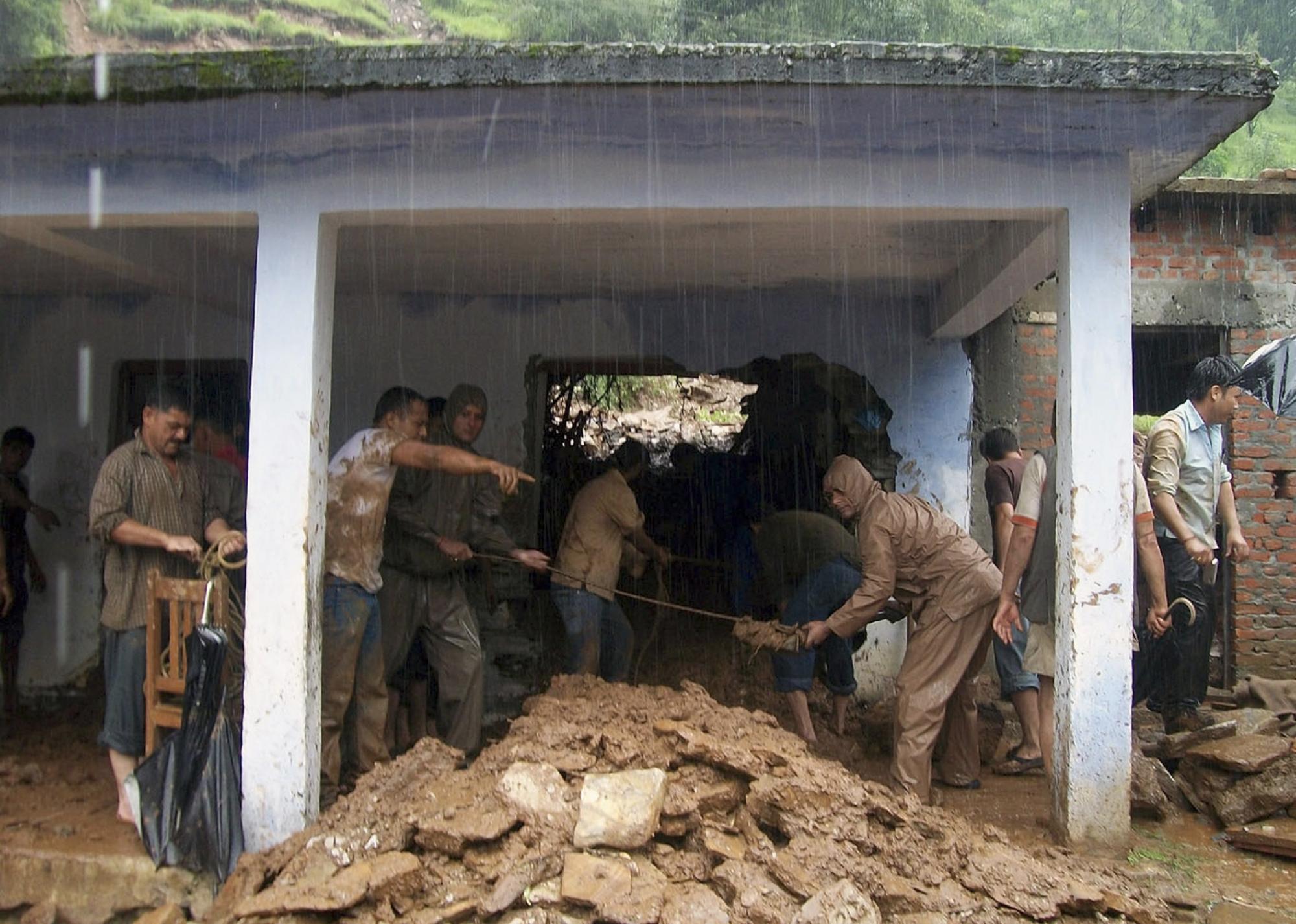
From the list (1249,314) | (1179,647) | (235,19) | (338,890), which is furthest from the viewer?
(235,19)

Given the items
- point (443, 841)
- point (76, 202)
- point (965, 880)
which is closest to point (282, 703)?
point (443, 841)

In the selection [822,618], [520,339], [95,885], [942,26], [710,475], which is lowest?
[95,885]

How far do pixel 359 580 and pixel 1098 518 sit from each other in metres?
3.39

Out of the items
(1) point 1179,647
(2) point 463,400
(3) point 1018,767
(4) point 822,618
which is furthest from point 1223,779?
(2) point 463,400

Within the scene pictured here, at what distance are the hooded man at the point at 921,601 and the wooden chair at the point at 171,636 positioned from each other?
298 centimetres

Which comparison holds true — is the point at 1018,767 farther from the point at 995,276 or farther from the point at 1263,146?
the point at 1263,146

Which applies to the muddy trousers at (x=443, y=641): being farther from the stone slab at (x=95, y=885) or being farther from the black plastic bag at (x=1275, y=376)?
the black plastic bag at (x=1275, y=376)

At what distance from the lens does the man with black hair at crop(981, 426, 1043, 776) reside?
625 centimetres

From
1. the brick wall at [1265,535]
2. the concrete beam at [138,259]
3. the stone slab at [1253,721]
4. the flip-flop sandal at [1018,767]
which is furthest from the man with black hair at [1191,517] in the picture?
the concrete beam at [138,259]

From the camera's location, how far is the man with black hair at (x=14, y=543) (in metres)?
6.88

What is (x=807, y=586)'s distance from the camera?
6.46 meters

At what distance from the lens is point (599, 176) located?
4.71 meters

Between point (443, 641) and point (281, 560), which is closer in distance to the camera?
point (281, 560)

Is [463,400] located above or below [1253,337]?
below
